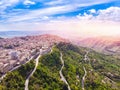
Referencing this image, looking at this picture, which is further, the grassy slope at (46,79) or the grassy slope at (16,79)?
the grassy slope at (46,79)

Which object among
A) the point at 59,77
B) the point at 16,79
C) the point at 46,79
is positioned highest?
the point at 16,79

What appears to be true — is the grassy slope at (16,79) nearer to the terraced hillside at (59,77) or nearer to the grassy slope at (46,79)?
the terraced hillside at (59,77)

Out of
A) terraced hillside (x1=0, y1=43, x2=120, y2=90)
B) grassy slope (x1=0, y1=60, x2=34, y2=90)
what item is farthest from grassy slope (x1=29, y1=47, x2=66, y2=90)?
grassy slope (x1=0, y1=60, x2=34, y2=90)

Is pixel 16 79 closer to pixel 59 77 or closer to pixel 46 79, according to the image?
pixel 46 79

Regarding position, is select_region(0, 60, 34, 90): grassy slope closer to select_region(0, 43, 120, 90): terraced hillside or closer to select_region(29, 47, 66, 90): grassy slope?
select_region(0, 43, 120, 90): terraced hillside

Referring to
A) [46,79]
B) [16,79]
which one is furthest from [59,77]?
[16,79]

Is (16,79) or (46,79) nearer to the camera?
(16,79)

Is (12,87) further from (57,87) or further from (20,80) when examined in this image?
(57,87)

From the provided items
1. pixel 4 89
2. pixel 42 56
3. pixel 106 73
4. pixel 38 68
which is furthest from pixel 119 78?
pixel 4 89

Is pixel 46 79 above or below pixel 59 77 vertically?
above

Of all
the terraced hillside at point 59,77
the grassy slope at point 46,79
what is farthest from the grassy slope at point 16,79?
the grassy slope at point 46,79

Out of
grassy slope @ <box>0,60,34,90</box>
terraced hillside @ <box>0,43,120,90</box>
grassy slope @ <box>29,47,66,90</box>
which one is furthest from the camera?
grassy slope @ <box>29,47,66,90</box>
